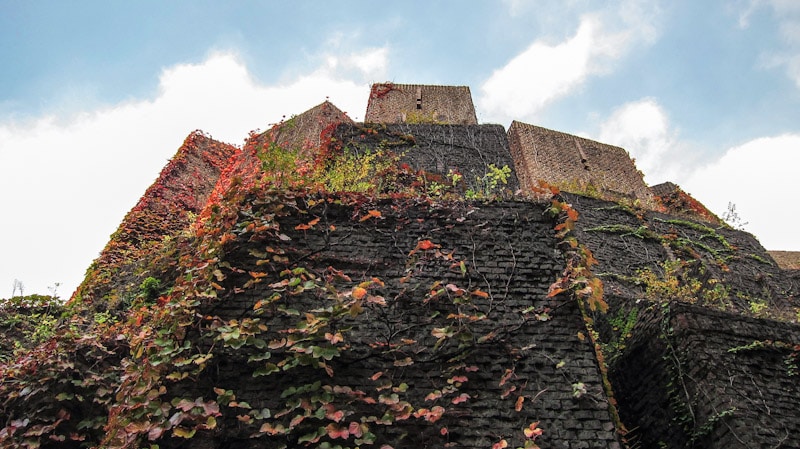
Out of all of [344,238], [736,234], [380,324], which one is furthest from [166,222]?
[736,234]

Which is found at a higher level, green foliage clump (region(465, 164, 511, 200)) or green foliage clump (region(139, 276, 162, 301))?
green foliage clump (region(465, 164, 511, 200))

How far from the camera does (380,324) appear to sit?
4832mm

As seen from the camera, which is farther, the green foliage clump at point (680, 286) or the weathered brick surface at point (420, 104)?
the weathered brick surface at point (420, 104)

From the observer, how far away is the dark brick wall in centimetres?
426

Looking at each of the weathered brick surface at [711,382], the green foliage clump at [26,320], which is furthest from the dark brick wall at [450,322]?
the green foliage clump at [26,320]

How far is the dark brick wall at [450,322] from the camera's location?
14.0 feet

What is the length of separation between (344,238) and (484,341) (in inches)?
69.3

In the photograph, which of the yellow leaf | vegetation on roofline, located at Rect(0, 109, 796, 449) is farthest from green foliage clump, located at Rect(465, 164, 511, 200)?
the yellow leaf

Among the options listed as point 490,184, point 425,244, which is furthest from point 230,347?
point 490,184

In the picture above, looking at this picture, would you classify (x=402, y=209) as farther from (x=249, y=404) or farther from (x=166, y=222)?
(x=166, y=222)

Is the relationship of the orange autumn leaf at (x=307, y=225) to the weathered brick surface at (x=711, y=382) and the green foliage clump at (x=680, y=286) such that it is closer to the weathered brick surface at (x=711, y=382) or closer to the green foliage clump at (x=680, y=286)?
the weathered brick surface at (x=711, y=382)

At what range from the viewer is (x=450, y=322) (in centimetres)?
488

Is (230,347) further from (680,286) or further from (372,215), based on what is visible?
(680,286)

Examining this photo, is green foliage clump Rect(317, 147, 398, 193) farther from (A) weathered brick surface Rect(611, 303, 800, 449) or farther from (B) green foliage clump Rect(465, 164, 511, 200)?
(A) weathered brick surface Rect(611, 303, 800, 449)
